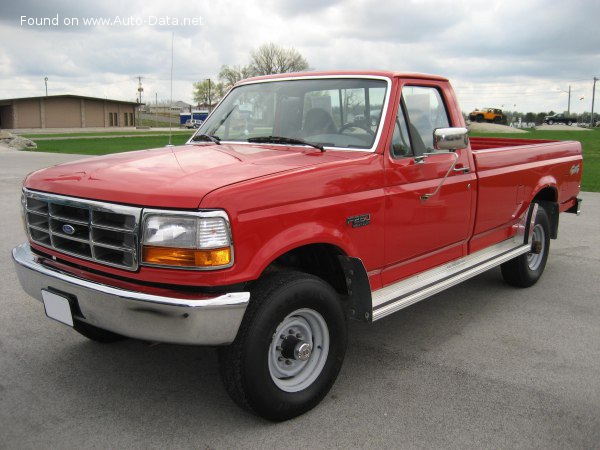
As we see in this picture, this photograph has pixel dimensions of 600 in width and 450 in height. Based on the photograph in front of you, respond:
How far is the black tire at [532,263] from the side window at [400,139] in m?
2.21

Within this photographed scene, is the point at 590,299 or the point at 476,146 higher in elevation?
the point at 476,146

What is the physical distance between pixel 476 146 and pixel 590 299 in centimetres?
211

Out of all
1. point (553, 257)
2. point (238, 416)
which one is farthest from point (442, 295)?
point (238, 416)

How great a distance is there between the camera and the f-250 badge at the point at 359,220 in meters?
3.46

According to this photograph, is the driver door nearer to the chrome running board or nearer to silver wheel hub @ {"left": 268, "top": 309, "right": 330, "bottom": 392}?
the chrome running board

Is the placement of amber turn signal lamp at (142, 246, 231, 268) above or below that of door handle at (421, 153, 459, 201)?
below

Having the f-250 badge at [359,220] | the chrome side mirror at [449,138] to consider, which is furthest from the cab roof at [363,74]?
the f-250 badge at [359,220]

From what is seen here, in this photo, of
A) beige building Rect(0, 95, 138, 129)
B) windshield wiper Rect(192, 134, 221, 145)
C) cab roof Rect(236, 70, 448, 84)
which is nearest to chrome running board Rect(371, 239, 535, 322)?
cab roof Rect(236, 70, 448, 84)

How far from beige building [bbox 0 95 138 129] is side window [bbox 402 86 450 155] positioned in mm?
68224

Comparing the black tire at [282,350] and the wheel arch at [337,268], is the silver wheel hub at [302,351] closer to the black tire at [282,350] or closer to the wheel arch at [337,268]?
the black tire at [282,350]

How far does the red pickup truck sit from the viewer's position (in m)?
2.83

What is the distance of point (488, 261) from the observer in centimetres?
487

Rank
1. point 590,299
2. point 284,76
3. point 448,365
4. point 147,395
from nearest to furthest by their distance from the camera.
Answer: point 147,395 < point 448,365 < point 284,76 < point 590,299

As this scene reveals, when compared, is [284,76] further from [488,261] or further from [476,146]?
[476,146]
